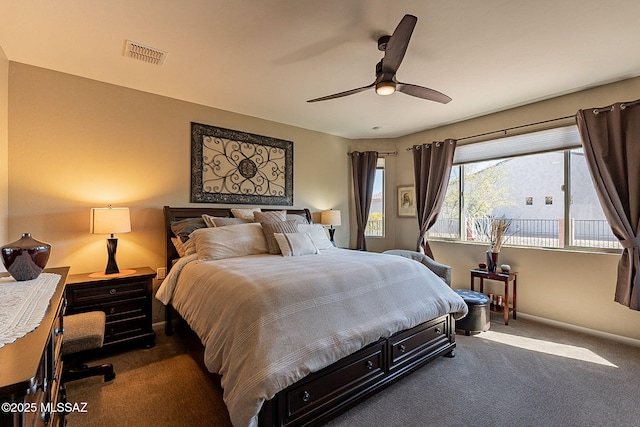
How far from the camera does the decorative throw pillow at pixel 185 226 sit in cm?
299

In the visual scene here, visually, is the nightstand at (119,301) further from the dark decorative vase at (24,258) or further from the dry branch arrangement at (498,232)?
the dry branch arrangement at (498,232)

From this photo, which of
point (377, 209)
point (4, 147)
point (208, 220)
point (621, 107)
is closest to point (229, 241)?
point (208, 220)

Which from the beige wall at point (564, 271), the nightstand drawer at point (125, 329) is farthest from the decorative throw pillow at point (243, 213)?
the beige wall at point (564, 271)

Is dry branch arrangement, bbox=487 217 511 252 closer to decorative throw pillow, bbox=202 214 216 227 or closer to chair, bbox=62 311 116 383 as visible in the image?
decorative throw pillow, bbox=202 214 216 227

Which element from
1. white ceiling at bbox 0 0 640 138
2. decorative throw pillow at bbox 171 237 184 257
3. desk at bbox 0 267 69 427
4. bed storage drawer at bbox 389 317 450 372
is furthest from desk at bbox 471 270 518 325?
desk at bbox 0 267 69 427

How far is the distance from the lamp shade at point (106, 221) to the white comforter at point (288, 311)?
82 cm

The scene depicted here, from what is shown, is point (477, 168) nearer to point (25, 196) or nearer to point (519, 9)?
point (519, 9)

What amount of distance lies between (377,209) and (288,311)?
3.81 m

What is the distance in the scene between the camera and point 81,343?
1.84 m

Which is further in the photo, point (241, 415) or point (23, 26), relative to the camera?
point (23, 26)

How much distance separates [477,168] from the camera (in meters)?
4.14

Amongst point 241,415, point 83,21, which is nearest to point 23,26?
point 83,21

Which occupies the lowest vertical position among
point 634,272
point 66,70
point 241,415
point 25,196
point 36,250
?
point 241,415

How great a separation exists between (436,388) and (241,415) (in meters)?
1.47
